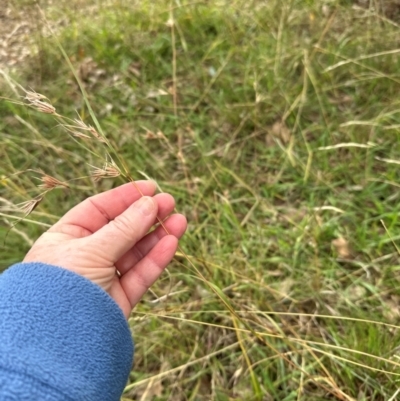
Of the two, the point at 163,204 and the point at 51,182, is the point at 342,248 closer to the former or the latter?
the point at 163,204

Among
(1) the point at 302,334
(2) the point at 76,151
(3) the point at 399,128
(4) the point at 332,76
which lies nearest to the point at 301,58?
(4) the point at 332,76

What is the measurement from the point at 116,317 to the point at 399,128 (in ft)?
4.01

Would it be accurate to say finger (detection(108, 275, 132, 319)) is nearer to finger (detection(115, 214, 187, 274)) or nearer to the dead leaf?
finger (detection(115, 214, 187, 274))

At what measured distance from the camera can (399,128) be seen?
1634mm

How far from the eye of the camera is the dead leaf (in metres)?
1.49

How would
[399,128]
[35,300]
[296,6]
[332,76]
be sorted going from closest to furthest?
[35,300] → [399,128] → [332,76] → [296,6]

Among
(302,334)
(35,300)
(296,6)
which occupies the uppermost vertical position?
(35,300)

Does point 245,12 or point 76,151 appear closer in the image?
point 76,151

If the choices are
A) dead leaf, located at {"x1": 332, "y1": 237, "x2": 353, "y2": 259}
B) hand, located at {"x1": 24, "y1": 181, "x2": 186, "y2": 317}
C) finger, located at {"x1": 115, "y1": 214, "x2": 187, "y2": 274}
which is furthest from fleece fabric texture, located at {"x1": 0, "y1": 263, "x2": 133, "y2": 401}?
dead leaf, located at {"x1": 332, "y1": 237, "x2": 353, "y2": 259}

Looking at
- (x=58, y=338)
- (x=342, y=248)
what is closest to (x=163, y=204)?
(x=58, y=338)

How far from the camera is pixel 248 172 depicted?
5.90ft

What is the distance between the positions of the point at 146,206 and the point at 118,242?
10cm

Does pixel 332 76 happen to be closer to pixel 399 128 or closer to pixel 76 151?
pixel 399 128

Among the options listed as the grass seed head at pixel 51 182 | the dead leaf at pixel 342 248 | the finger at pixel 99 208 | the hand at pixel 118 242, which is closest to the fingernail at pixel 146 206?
the hand at pixel 118 242
